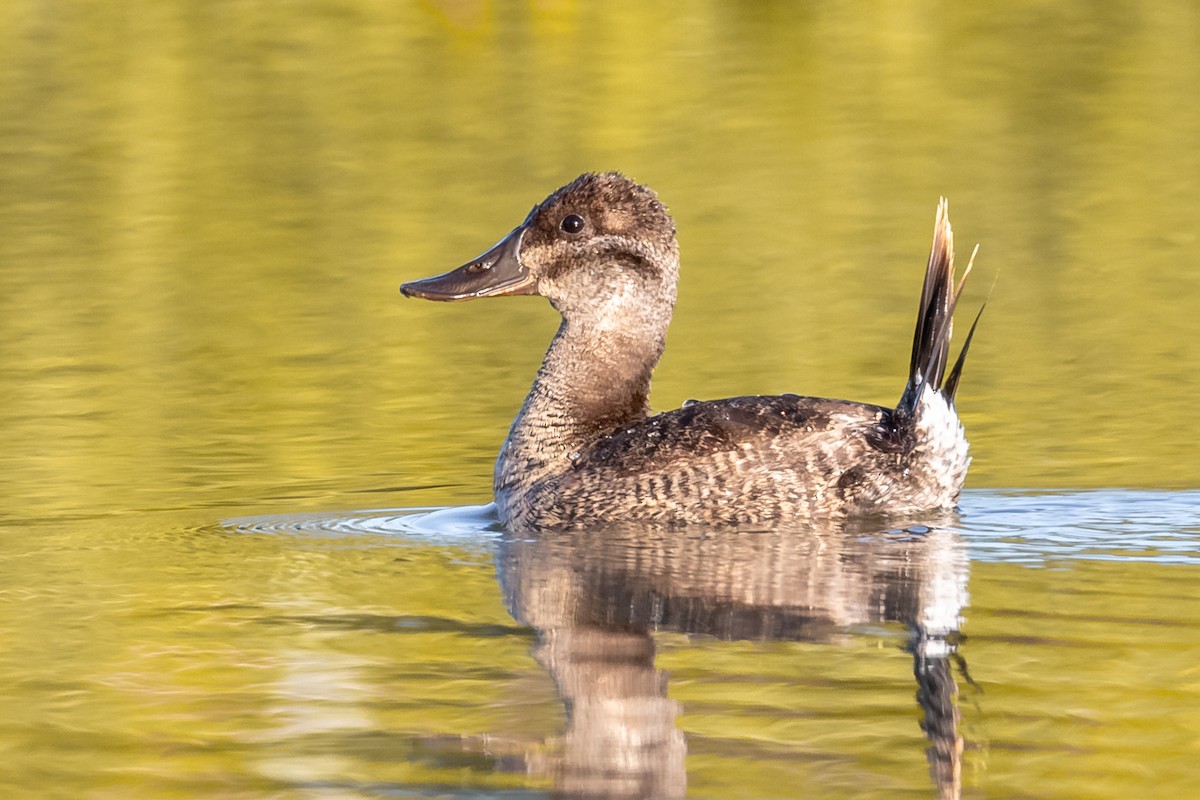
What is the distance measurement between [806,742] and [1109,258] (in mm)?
9787

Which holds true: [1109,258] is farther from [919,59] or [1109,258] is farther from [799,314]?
[919,59]

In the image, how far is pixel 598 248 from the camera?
830 cm

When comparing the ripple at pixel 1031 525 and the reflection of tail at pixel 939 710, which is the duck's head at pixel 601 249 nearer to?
the ripple at pixel 1031 525

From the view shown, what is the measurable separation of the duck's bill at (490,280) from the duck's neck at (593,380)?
0.88 ft

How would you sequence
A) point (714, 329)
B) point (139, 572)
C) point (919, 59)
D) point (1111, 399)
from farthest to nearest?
point (919, 59) → point (714, 329) → point (1111, 399) → point (139, 572)

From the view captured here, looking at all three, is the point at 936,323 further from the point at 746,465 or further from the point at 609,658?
the point at 609,658

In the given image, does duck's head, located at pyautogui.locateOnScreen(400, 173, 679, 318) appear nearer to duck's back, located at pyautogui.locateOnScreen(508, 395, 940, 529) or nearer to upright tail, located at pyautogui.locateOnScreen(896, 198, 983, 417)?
duck's back, located at pyautogui.locateOnScreen(508, 395, 940, 529)

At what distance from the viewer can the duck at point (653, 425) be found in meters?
7.50

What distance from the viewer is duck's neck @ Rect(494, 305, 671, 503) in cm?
818

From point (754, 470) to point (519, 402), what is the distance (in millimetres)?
3042

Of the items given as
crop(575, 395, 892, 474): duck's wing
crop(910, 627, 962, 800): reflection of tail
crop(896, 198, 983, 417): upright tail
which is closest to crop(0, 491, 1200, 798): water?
crop(910, 627, 962, 800): reflection of tail

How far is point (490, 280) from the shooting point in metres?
8.52

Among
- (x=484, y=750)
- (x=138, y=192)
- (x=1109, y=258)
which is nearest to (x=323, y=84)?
(x=138, y=192)

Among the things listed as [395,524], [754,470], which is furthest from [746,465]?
[395,524]
